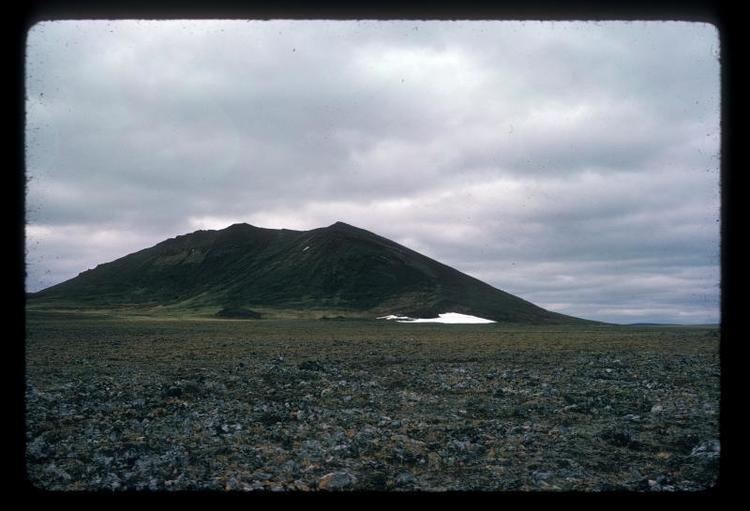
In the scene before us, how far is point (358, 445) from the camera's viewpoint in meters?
10.5

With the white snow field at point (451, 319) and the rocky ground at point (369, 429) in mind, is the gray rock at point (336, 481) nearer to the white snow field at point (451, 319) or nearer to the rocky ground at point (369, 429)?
the rocky ground at point (369, 429)

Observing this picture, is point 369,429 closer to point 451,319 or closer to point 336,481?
point 336,481

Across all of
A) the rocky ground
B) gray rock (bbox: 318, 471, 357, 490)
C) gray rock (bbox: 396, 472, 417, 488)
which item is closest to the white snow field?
the rocky ground

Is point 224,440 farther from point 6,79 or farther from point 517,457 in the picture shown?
point 6,79

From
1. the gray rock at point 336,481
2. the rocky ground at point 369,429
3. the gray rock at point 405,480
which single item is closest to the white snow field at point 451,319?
the rocky ground at point 369,429

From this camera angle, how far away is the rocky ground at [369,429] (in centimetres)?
859

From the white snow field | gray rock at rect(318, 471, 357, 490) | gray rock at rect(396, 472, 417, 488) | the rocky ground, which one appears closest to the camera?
gray rock at rect(318, 471, 357, 490)

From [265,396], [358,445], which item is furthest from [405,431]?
[265,396]

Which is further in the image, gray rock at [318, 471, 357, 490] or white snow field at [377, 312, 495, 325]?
white snow field at [377, 312, 495, 325]

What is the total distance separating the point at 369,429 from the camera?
38.4 ft

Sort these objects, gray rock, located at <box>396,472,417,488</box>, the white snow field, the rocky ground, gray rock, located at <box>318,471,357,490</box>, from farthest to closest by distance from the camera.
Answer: the white snow field → the rocky ground → gray rock, located at <box>396,472,417,488</box> → gray rock, located at <box>318,471,357,490</box>

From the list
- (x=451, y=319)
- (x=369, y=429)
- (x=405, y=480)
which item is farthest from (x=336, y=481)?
(x=451, y=319)

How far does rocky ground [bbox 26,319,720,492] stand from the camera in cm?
859

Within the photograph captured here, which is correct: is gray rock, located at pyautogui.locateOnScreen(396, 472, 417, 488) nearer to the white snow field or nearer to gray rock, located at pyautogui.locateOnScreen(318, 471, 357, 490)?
gray rock, located at pyautogui.locateOnScreen(318, 471, 357, 490)
